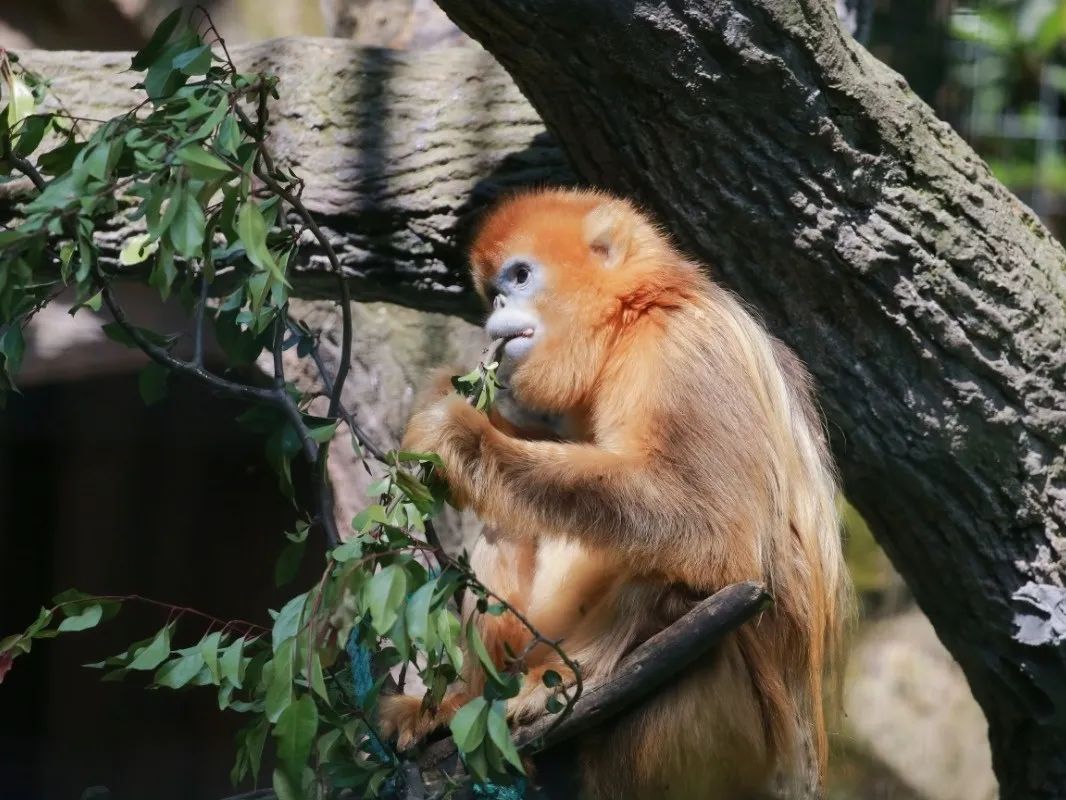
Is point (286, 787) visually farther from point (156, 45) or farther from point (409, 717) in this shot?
point (156, 45)

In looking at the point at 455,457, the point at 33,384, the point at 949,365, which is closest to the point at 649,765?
the point at 455,457

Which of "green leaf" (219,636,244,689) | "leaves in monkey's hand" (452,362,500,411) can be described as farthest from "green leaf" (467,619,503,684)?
"leaves in monkey's hand" (452,362,500,411)

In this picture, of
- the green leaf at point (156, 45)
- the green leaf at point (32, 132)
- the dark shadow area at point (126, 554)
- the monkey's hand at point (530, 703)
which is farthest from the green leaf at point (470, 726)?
the dark shadow area at point (126, 554)

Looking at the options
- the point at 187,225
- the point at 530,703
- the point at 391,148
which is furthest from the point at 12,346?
the point at 391,148

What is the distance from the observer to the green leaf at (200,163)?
2.13 m

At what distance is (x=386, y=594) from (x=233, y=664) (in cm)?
48

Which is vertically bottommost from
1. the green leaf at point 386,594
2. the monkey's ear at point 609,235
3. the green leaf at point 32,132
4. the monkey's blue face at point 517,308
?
the monkey's blue face at point 517,308

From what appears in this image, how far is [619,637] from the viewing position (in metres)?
3.15

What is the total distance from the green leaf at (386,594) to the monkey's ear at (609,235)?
1558 mm

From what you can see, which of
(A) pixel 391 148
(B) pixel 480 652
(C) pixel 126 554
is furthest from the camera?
(C) pixel 126 554

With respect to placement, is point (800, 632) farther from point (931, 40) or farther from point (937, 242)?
point (931, 40)

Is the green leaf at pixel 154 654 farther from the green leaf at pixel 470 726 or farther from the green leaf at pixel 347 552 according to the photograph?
the green leaf at pixel 470 726

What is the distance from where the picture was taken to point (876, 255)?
387 cm

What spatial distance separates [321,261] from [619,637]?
1.92 meters
